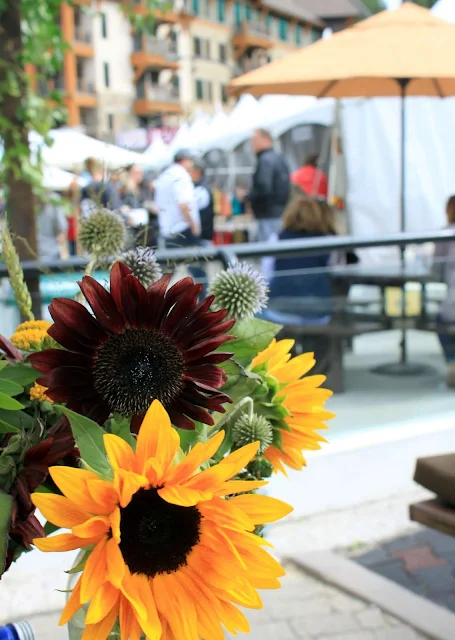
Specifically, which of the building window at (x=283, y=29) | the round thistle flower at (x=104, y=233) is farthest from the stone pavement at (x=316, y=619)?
the building window at (x=283, y=29)

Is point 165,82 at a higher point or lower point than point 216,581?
higher

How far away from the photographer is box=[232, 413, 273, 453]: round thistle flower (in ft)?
3.22

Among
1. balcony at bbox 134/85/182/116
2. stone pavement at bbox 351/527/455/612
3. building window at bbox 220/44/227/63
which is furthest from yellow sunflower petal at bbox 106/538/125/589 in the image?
building window at bbox 220/44/227/63

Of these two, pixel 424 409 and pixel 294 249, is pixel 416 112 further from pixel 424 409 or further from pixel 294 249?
pixel 294 249

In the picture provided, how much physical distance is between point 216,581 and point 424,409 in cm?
410

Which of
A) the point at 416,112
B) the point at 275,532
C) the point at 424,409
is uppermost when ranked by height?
the point at 416,112

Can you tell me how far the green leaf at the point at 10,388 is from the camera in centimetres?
90

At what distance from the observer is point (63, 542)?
0.75 m

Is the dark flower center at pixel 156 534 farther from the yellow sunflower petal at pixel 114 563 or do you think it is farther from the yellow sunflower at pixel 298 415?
the yellow sunflower at pixel 298 415

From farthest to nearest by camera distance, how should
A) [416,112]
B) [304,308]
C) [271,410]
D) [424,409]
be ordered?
[416,112], [424,409], [304,308], [271,410]

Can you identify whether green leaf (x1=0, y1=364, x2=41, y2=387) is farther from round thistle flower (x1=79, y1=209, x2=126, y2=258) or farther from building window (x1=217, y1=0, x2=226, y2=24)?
building window (x1=217, y1=0, x2=226, y2=24)

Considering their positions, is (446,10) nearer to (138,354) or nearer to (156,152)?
(156,152)

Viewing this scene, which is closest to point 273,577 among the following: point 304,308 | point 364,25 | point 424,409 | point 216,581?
point 216,581

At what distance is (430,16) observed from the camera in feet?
22.0
